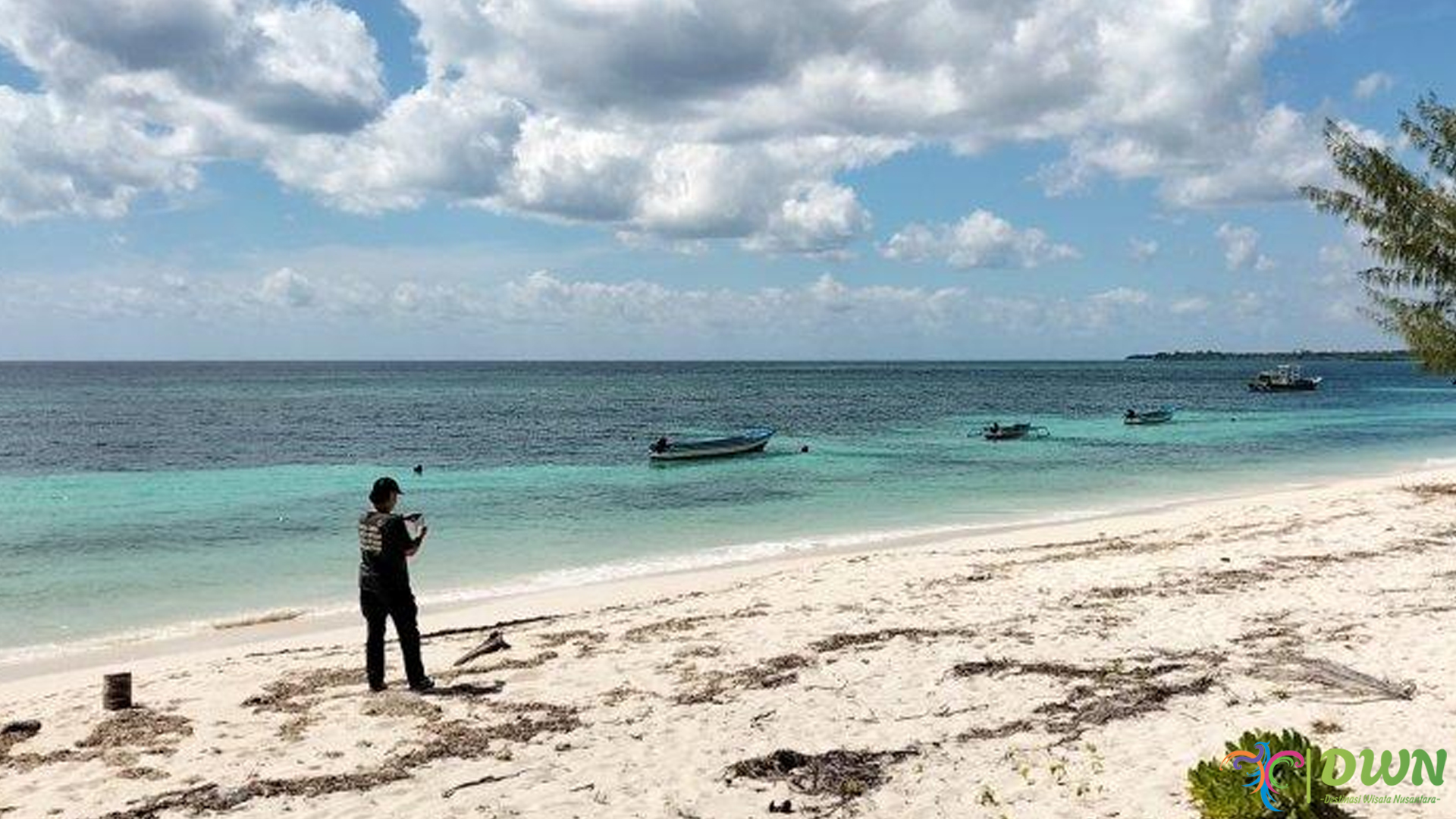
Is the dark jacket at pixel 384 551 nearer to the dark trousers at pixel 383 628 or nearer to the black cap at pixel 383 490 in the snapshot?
the dark trousers at pixel 383 628

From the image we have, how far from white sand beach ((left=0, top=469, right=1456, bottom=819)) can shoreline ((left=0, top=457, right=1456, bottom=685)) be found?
7.6 inches

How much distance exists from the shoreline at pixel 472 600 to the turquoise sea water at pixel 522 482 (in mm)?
285

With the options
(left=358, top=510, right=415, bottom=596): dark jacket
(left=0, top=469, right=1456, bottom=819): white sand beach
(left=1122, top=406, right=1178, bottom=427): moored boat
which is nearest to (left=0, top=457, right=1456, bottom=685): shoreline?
(left=0, top=469, right=1456, bottom=819): white sand beach

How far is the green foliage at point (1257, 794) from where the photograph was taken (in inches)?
235

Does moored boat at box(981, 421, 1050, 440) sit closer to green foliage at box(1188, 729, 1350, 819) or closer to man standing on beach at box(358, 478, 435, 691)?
man standing on beach at box(358, 478, 435, 691)

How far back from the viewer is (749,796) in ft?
23.6

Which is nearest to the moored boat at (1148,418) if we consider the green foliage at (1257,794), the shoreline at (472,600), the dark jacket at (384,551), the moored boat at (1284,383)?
the shoreline at (472,600)

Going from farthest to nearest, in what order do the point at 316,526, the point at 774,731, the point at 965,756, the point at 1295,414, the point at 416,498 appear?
the point at 1295,414 < the point at 416,498 < the point at 316,526 < the point at 774,731 < the point at 965,756

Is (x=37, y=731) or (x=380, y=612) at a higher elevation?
(x=380, y=612)

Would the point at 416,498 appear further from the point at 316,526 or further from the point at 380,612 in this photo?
the point at 380,612

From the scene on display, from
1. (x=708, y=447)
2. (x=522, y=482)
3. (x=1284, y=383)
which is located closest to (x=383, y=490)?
(x=522, y=482)

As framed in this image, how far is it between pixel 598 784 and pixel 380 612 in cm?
351

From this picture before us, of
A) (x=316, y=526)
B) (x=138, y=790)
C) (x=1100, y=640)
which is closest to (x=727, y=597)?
(x=1100, y=640)

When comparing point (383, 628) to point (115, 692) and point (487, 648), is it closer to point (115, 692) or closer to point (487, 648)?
point (487, 648)
